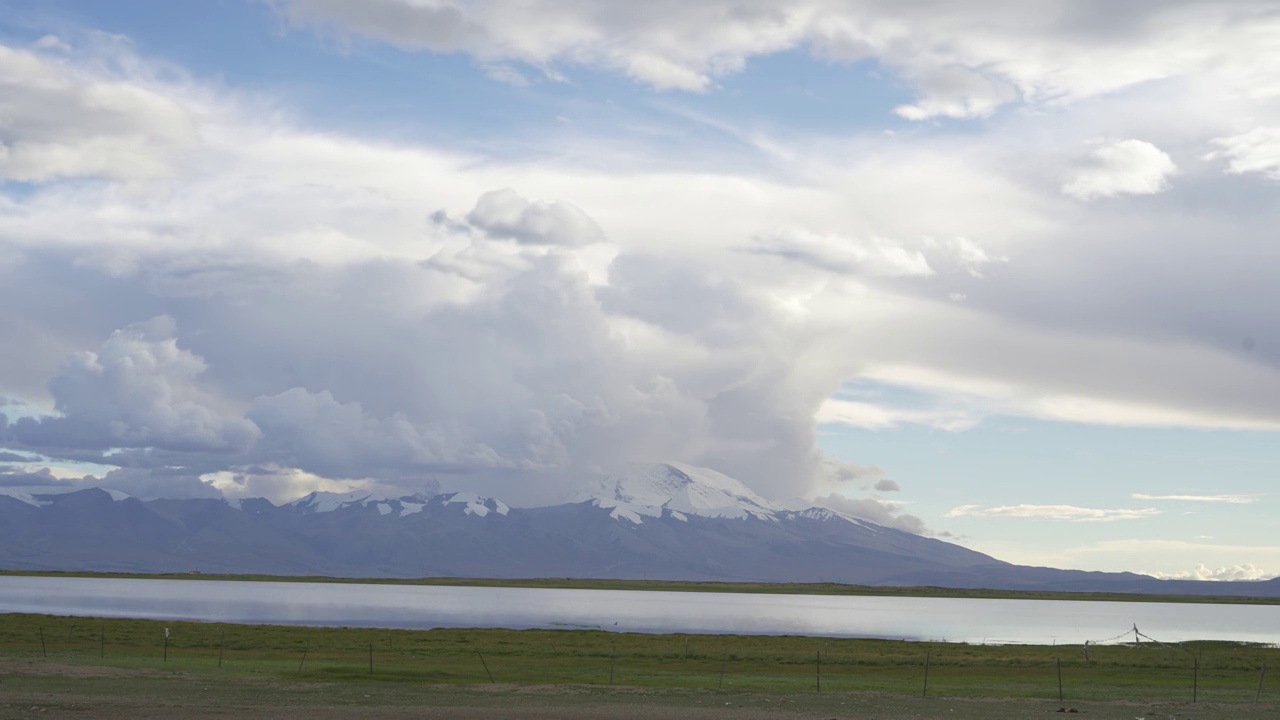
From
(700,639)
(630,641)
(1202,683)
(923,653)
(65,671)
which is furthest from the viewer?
(700,639)

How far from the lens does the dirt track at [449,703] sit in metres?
37.4

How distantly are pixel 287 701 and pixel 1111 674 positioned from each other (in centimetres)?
4320

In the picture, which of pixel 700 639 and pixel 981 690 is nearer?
pixel 981 690

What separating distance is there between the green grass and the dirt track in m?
3.46

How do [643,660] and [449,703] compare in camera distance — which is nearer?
[449,703]

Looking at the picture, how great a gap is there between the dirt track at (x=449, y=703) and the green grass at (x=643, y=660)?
3.46 metres

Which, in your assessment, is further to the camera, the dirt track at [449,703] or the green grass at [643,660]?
the green grass at [643,660]

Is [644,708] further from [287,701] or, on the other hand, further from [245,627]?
[245,627]

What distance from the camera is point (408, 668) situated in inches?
2279

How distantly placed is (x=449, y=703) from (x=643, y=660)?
28744mm

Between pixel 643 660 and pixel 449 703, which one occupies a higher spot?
pixel 449 703

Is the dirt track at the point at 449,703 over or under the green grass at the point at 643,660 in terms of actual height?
over

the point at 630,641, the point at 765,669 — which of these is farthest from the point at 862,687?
the point at 630,641

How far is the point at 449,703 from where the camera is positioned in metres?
41.6
